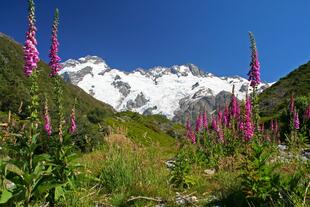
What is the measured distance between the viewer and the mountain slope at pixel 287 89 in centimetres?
6343

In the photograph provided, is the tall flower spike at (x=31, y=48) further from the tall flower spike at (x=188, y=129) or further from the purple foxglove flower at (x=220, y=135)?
the tall flower spike at (x=188, y=129)

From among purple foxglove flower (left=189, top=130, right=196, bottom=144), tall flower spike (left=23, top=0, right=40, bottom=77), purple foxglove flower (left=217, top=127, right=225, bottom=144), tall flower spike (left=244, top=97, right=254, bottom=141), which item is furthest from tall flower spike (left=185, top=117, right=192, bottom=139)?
tall flower spike (left=23, top=0, right=40, bottom=77)

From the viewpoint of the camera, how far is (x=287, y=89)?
7438cm

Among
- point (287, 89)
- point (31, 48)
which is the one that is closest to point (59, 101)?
point (31, 48)

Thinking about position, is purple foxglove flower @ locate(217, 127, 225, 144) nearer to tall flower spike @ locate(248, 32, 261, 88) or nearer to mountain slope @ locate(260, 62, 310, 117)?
tall flower spike @ locate(248, 32, 261, 88)

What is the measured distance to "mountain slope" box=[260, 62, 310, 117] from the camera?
6343 cm

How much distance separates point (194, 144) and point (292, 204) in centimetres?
1042

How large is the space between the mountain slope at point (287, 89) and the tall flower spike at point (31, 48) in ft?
177

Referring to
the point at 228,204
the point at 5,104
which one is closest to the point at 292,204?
the point at 228,204

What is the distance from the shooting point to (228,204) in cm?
970

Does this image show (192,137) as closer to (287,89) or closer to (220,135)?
(220,135)

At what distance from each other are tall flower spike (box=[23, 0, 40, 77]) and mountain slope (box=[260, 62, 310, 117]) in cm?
5403

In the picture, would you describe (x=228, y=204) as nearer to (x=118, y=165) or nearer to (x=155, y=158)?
(x=118, y=165)

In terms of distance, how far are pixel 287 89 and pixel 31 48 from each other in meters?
71.6
